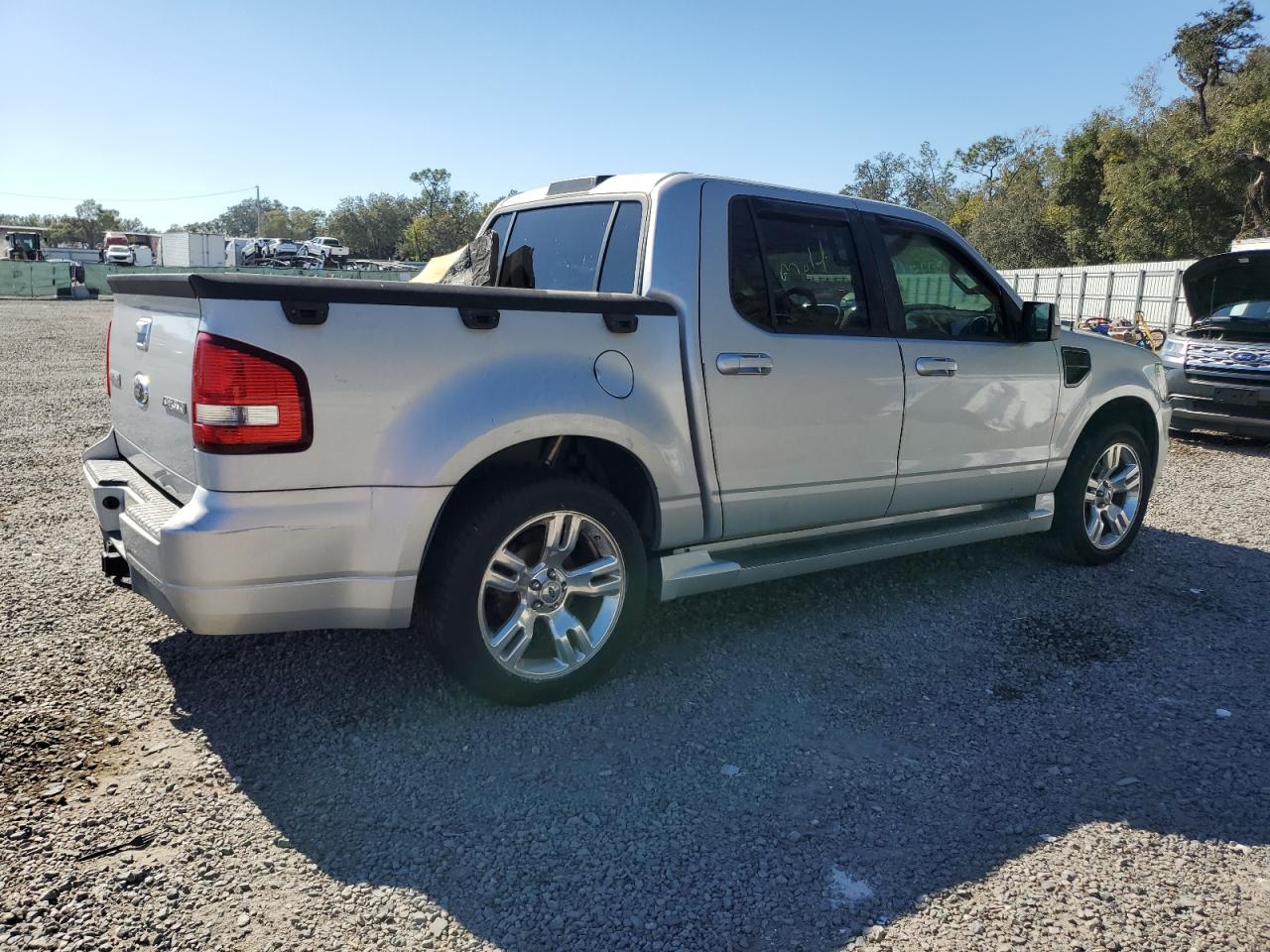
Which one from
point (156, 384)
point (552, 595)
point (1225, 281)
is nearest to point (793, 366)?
point (552, 595)

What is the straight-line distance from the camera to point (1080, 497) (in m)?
5.36

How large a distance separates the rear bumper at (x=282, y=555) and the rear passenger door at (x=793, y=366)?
1338mm

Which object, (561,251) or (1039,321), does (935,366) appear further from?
(561,251)

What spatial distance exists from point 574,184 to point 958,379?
2.05 metres

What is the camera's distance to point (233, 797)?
116 inches

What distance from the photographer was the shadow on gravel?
260 cm

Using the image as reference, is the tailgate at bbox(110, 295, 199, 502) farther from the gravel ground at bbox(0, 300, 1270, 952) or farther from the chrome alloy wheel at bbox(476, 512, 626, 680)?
the chrome alloy wheel at bbox(476, 512, 626, 680)

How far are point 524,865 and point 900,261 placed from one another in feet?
10.6

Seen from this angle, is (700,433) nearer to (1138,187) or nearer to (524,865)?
(524,865)

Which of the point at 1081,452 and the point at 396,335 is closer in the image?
the point at 396,335

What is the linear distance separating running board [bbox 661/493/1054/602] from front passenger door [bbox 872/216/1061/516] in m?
0.11

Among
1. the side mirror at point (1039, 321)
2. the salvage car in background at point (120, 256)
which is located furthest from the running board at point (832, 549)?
the salvage car in background at point (120, 256)

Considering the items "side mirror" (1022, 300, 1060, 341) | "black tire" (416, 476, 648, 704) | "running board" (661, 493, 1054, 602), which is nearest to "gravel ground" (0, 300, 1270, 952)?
"black tire" (416, 476, 648, 704)

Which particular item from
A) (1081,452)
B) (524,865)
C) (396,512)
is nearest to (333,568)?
(396,512)
